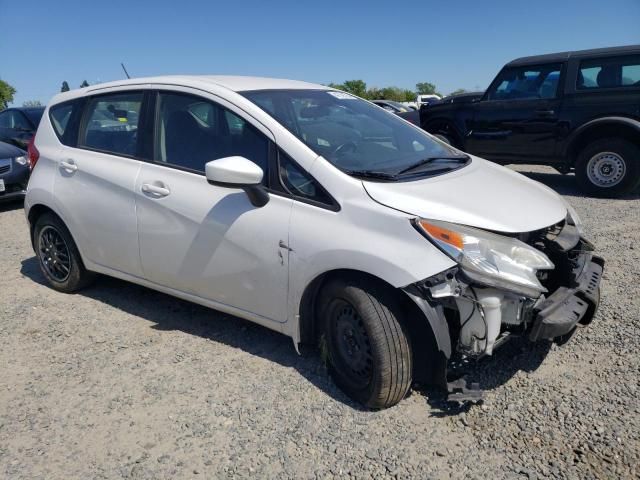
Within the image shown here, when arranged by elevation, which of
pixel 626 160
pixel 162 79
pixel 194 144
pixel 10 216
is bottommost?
pixel 10 216

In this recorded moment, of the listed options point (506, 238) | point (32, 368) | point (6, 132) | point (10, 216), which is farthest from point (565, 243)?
point (6, 132)

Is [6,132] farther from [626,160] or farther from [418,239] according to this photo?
[626,160]

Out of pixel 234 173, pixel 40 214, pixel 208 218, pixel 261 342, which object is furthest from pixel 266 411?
pixel 40 214

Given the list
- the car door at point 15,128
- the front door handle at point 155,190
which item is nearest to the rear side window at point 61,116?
the front door handle at point 155,190

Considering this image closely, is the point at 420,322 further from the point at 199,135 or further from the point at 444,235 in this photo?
the point at 199,135

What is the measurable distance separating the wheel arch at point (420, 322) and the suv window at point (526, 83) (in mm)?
6517

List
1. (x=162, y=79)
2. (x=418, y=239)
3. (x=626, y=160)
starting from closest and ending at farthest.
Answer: (x=418, y=239)
(x=162, y=79)
(x=626, y=160)

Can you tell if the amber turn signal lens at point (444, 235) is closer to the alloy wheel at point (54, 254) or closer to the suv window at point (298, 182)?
the suv window at point (298, 182)

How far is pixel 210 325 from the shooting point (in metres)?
3.84

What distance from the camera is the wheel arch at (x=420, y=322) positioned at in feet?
8.18

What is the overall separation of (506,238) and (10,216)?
7547 mm

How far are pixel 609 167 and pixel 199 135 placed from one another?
20.8 ft

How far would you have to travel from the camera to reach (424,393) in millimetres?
2924

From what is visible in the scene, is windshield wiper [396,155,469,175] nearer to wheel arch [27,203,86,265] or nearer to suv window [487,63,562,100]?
wheel arch [27,203,86,265]
